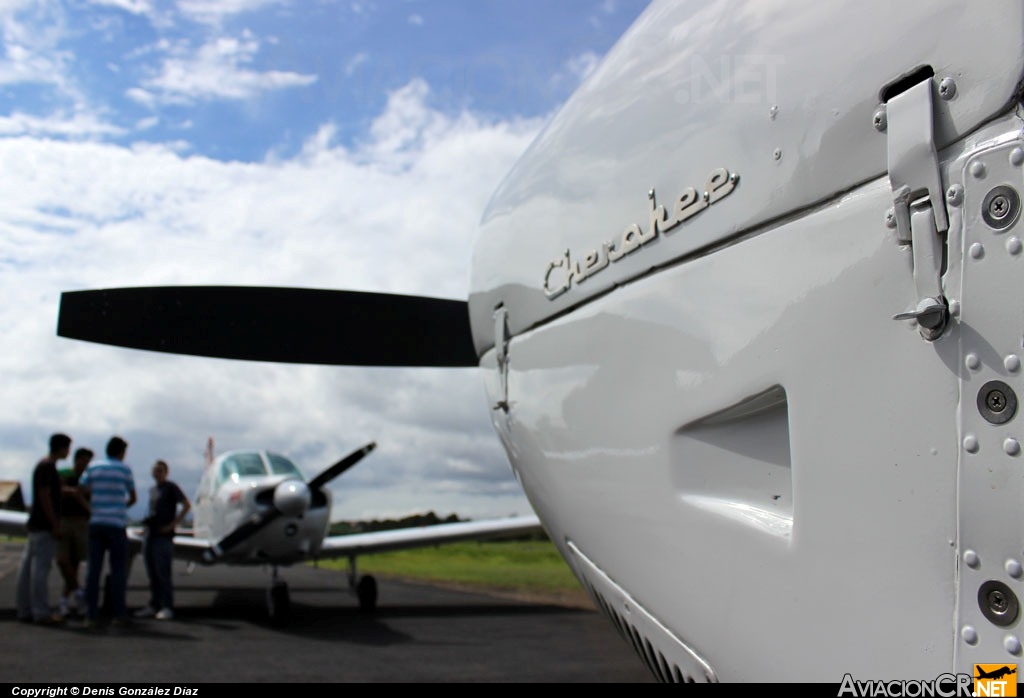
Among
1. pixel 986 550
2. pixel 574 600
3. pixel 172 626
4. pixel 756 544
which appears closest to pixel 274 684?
pixel 172 626

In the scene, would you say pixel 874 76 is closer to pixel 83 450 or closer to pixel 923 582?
pixel 923 582

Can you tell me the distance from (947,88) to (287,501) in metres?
9.80

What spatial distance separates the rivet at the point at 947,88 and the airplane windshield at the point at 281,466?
10.4 m

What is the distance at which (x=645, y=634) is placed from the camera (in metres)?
1.64

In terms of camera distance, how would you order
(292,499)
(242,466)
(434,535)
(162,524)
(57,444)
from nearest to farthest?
(57,444), (162,524), (292,499), (242,466), (434,535)

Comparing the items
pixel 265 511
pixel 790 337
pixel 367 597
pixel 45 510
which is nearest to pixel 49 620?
pixel 45 510

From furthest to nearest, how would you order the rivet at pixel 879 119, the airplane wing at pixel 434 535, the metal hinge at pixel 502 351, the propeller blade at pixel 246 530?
1. the airplane wing at pixel 434 535
2. the propeller blade at pixel 246 530
3. the metal hinge at pixel 502 351
4. the rivet at pixel 879 119

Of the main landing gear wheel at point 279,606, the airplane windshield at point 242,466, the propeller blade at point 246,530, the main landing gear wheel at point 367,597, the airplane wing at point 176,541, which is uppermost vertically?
the airplane windshield at point 242,466

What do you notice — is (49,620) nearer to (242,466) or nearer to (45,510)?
(45,510)

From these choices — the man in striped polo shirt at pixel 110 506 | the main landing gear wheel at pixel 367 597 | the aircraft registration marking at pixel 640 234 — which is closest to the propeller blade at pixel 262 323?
the aircraft registration marking at pixel 640 234

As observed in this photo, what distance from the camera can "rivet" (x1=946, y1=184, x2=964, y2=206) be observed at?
100 centimetres

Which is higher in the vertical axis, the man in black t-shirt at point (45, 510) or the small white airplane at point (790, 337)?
the small white airplane at point (790, 337)

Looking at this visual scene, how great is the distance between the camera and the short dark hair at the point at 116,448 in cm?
729

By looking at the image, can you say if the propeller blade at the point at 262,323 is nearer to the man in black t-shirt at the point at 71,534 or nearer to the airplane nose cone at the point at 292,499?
the man in black t-shirt at the point at 71,534
